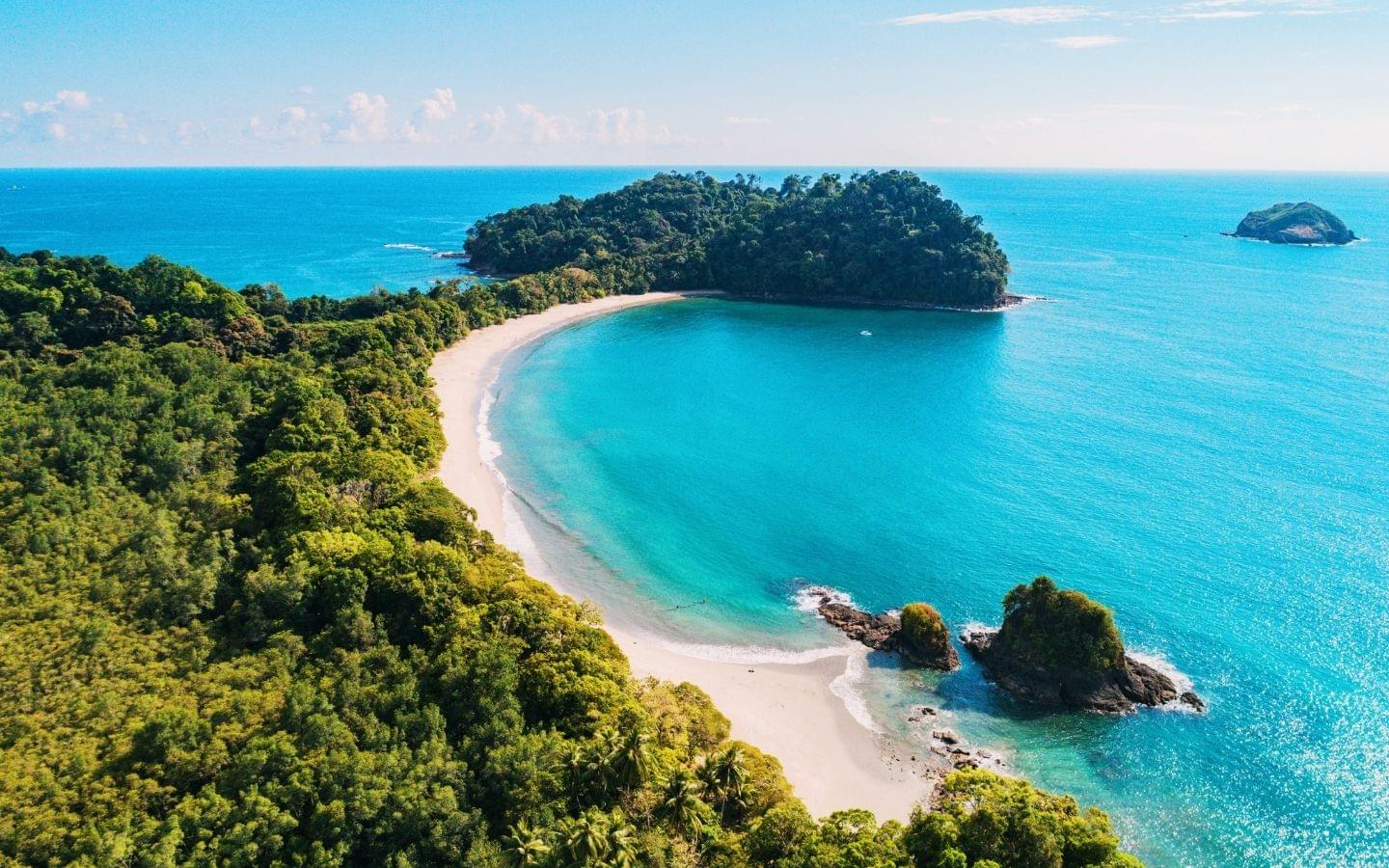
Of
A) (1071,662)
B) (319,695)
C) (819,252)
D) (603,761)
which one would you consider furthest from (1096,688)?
(819,252)

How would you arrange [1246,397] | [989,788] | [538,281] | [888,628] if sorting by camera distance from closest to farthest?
[989,788] → [888,628] → [1246,397] → [538,281]

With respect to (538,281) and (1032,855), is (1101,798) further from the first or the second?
(538,281)

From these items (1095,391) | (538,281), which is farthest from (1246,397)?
(538,281)

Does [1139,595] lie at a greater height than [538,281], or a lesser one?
lesser

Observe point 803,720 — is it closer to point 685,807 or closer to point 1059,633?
point 685,807

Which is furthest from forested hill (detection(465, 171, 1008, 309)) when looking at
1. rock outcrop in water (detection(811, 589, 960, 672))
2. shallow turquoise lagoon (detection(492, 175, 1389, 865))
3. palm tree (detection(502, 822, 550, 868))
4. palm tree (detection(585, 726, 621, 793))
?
palm tree (detection(502, 822, 550, 868))

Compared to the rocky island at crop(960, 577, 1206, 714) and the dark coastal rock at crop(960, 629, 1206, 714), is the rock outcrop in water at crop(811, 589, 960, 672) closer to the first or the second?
the rocky island at crop(960, 577, 1206, 714)
